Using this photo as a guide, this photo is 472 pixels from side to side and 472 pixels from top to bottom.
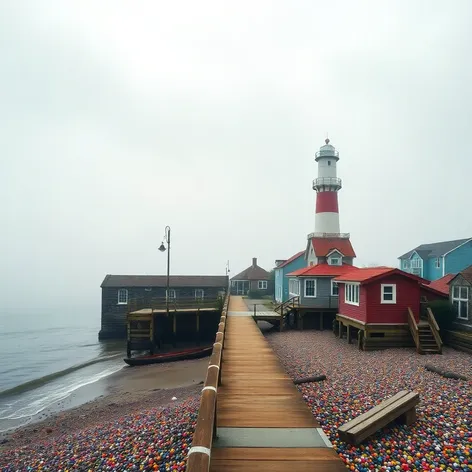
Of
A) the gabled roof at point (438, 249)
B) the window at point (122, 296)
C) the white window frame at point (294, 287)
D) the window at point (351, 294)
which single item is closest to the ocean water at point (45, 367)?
the window at point (122, 296)

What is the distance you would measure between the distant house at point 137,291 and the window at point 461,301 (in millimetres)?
24026

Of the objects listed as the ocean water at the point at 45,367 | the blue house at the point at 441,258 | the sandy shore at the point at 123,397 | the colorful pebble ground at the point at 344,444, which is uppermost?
the blue house at the point at 441,258

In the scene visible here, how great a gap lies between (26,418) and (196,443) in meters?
16.5

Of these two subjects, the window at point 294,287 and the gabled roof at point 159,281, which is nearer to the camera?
the window at point 294,287

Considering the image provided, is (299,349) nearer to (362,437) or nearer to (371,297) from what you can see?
(371,297)

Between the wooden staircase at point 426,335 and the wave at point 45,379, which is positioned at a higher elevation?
the wooden staircase at point 426,335

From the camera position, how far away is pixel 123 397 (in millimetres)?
16500

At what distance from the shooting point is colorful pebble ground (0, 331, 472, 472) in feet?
20.0

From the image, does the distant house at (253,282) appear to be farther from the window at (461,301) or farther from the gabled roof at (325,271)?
the window at (461,301)

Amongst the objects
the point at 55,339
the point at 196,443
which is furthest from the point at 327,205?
the point at 55,339

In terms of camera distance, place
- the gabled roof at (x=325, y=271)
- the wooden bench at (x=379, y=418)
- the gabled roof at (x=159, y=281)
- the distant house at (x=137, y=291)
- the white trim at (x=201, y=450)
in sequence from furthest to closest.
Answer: the gabled roof at (x=159, y=281)
the distant house at (x=137, y=291)
the gabled roof at (x=325, y=271)
the wooden bench at (x=379, y=418)
the white trim at (x=201, y=450)

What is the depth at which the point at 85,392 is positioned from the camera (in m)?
19.1

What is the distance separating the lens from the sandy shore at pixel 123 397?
41.4 feet

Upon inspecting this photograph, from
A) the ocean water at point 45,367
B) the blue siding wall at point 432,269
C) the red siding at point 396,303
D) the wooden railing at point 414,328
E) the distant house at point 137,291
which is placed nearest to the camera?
the wooden railing at point 414,328
